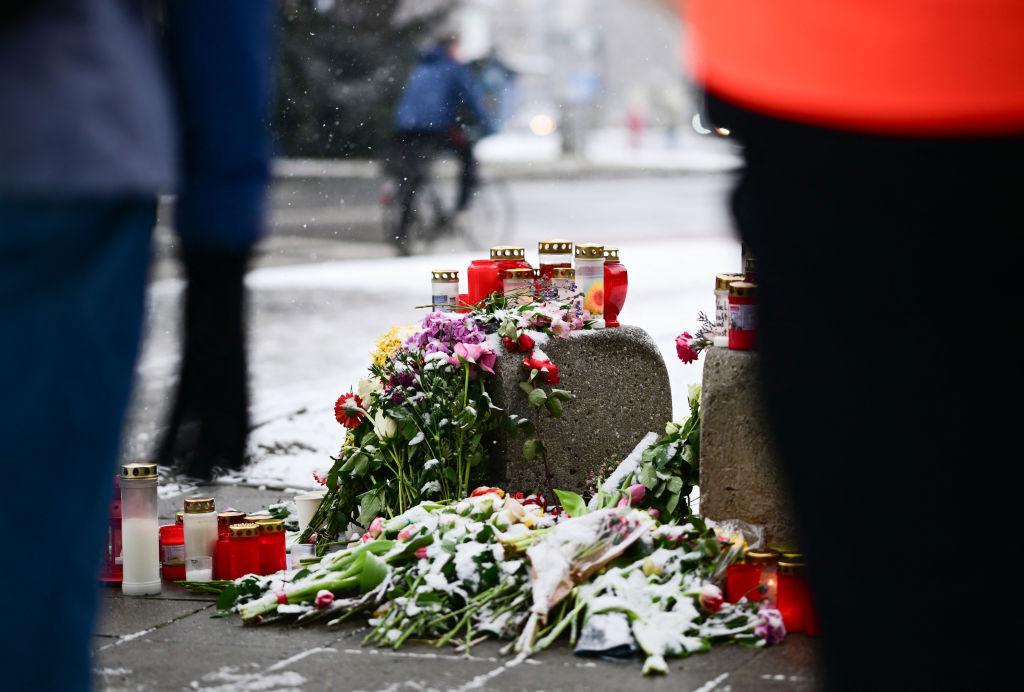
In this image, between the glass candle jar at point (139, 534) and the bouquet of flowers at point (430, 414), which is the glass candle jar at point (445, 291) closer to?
the bouquet of flowers at point (430, 414)

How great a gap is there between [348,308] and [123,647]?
750cm

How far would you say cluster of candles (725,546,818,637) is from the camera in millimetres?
3887

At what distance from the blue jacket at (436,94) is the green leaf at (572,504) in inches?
421

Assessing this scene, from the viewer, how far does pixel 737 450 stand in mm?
4543

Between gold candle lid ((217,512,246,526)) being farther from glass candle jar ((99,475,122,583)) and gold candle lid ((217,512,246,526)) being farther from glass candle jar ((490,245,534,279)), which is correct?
glass candle jar ((490,245,534,279))

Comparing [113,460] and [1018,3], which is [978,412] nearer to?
[1018,3]

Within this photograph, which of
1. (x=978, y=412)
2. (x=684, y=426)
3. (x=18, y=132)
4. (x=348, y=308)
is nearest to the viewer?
(x=978, y=412)

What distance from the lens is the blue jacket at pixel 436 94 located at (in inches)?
594

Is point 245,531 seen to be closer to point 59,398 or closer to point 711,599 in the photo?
point 711,599

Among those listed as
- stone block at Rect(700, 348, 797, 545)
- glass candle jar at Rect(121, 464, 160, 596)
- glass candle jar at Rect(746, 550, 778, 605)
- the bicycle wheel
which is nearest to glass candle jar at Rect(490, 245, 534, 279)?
stone block at Rect(700, 348, 797, 545)

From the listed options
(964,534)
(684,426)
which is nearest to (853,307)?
(964,534)

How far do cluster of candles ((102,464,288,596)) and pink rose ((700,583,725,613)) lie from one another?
1306 mm

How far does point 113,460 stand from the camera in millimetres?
1652

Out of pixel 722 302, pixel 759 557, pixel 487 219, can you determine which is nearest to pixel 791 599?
pixel 759 557
